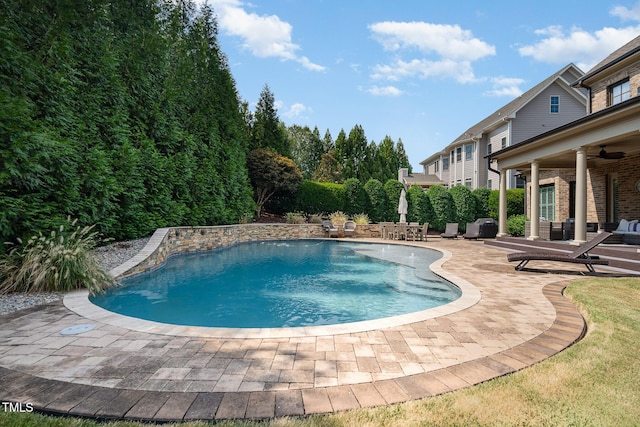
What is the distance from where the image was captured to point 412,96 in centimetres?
1791

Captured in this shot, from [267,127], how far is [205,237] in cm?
1387

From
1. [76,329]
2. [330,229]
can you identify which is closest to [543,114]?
[330,229]

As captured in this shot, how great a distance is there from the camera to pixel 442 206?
2041 cm

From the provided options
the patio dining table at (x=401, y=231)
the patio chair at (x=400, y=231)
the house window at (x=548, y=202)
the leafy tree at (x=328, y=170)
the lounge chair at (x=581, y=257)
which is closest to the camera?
the lounge chair at (x=581, y=257)

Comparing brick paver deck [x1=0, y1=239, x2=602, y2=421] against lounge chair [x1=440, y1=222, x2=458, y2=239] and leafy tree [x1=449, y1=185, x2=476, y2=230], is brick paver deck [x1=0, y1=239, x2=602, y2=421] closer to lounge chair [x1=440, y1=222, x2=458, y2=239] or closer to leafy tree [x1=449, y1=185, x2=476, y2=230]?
lounge chair [x1=440, y1=222, x2=458, y2=239]

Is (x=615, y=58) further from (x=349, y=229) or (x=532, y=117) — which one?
(x=349, y=229)

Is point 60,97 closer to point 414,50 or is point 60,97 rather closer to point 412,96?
point 414,50

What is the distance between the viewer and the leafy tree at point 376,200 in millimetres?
21125

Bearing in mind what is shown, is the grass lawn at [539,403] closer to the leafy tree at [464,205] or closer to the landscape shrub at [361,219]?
the landscape shrub at [361,219]

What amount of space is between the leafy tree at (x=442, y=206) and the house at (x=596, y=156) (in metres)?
4.96

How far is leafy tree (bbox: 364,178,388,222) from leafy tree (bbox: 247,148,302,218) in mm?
4737

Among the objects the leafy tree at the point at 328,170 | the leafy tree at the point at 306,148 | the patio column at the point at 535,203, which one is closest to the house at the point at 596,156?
the patio column at the point at 535,203

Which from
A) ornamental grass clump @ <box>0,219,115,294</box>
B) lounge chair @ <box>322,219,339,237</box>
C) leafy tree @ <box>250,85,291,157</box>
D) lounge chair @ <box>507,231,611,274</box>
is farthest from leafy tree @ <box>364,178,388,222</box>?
ornamental grass clump @ <box>0,219,115,294</box>

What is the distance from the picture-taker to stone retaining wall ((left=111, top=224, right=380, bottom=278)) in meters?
8.18
